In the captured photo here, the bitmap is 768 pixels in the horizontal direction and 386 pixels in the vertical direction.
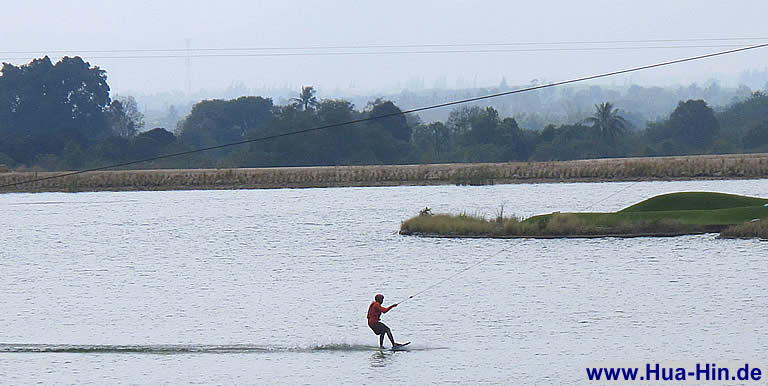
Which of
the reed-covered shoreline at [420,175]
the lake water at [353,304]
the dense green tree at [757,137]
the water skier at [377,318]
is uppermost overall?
the dense green tree at [757,137]

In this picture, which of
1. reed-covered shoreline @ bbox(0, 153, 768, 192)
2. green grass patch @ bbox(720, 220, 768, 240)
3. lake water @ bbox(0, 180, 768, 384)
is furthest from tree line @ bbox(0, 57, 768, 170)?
green grass patch @ bbox(720, 220, 768, 240)

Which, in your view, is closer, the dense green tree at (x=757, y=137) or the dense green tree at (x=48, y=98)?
the dense green tree at (x=757, y=137)

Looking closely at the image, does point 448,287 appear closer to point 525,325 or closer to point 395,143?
point 525,325

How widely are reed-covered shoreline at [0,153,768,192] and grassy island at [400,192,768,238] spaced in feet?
125

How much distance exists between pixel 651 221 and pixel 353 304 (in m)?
18.8

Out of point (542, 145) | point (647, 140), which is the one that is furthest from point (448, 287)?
point (647, 140)

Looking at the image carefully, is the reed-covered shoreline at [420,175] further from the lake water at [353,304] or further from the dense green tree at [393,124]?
the dense green tree at [393,124]

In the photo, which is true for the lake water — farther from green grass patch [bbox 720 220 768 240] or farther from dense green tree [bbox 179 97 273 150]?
dense green tree [bbox 179 97 273 150]

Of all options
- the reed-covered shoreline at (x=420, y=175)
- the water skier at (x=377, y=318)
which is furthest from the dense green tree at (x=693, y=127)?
the water skier at (x=377, y=318)

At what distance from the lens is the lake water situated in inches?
1087

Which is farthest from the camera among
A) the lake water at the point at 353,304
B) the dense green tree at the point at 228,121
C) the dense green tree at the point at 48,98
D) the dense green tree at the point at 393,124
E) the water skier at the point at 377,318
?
the dense green tree at the point at 228,121

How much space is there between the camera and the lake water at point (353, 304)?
90.6ft

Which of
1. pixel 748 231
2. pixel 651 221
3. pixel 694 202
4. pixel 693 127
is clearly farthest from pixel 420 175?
pixel 748 231

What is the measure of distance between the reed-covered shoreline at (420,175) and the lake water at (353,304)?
26792 millimetres
